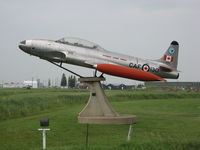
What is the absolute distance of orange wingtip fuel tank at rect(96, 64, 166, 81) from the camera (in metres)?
20.0

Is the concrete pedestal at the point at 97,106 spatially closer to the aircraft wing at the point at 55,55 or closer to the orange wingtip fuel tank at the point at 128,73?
the orange wingtip fuel tank at the point at 128,73

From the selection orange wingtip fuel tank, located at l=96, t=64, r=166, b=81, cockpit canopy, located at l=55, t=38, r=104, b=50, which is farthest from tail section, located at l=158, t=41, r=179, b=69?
cockpit canopy, located at l=55, t=38, r=104, b=50

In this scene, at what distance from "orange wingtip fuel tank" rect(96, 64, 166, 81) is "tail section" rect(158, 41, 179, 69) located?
4.02 feet

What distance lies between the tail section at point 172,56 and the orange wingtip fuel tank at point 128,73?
123cm

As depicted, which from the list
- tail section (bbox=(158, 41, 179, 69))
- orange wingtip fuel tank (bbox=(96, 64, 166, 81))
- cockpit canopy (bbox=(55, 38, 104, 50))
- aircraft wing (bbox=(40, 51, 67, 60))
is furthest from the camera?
cockpit canopy (bbox=(55, 38, 104, 50))

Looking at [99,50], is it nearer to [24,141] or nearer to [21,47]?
[21,47]

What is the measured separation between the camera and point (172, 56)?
20797 mm

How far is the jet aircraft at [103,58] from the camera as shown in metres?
20.1

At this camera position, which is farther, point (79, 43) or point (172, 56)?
point (79, 43)

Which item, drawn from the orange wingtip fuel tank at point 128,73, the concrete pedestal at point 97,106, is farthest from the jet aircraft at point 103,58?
the concrete pedestal at point 97,106

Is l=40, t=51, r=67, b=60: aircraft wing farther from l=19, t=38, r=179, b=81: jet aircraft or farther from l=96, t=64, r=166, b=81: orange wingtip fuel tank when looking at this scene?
l=96, t=64, r=166, b=81: orange wingtip fuel tank

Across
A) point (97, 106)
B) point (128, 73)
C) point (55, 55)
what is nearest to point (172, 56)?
point (128, 73)

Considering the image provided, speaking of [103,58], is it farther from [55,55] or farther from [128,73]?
[55,55]

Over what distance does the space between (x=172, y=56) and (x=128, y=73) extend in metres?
2.81
